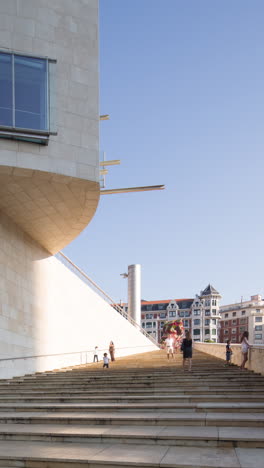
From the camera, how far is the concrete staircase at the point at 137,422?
749 cm

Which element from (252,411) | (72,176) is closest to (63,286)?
(72,176)

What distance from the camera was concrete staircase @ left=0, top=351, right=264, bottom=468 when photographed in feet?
24.6

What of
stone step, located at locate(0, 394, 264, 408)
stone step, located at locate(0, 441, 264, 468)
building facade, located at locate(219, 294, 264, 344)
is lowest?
building facade, located at locate(219, 294, 264, 344)

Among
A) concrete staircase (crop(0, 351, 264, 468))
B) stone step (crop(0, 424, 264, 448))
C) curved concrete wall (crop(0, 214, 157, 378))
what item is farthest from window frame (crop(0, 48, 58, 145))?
stone step (crop(0, 424, 264, 448))

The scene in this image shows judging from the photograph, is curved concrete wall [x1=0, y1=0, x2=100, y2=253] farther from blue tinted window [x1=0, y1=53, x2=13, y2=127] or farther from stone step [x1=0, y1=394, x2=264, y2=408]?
stone step [x1=0, y1=394, x2=264, y2=408]

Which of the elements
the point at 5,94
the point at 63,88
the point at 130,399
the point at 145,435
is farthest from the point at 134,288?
the point at 145,435

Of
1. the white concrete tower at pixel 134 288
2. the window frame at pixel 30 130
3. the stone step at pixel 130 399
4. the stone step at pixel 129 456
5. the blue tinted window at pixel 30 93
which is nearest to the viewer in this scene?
the stone step at pixel 129 456

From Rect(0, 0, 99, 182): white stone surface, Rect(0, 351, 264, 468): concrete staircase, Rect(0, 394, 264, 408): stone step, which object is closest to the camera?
Rect(0, 351, 264, 468): concrete staircase

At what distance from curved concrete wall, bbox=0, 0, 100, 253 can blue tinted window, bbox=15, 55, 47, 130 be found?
50cm

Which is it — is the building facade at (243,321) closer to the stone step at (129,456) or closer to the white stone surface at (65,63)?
the white stone surface at (65,63)

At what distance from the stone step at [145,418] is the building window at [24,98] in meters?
9.08

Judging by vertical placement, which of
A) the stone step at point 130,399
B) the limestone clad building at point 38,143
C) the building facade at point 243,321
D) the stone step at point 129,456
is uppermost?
the limestone clad building at point 38,143

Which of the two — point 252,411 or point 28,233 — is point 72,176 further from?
point 252,411

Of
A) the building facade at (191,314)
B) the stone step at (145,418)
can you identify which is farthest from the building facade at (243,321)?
the stone step at (145,418)
